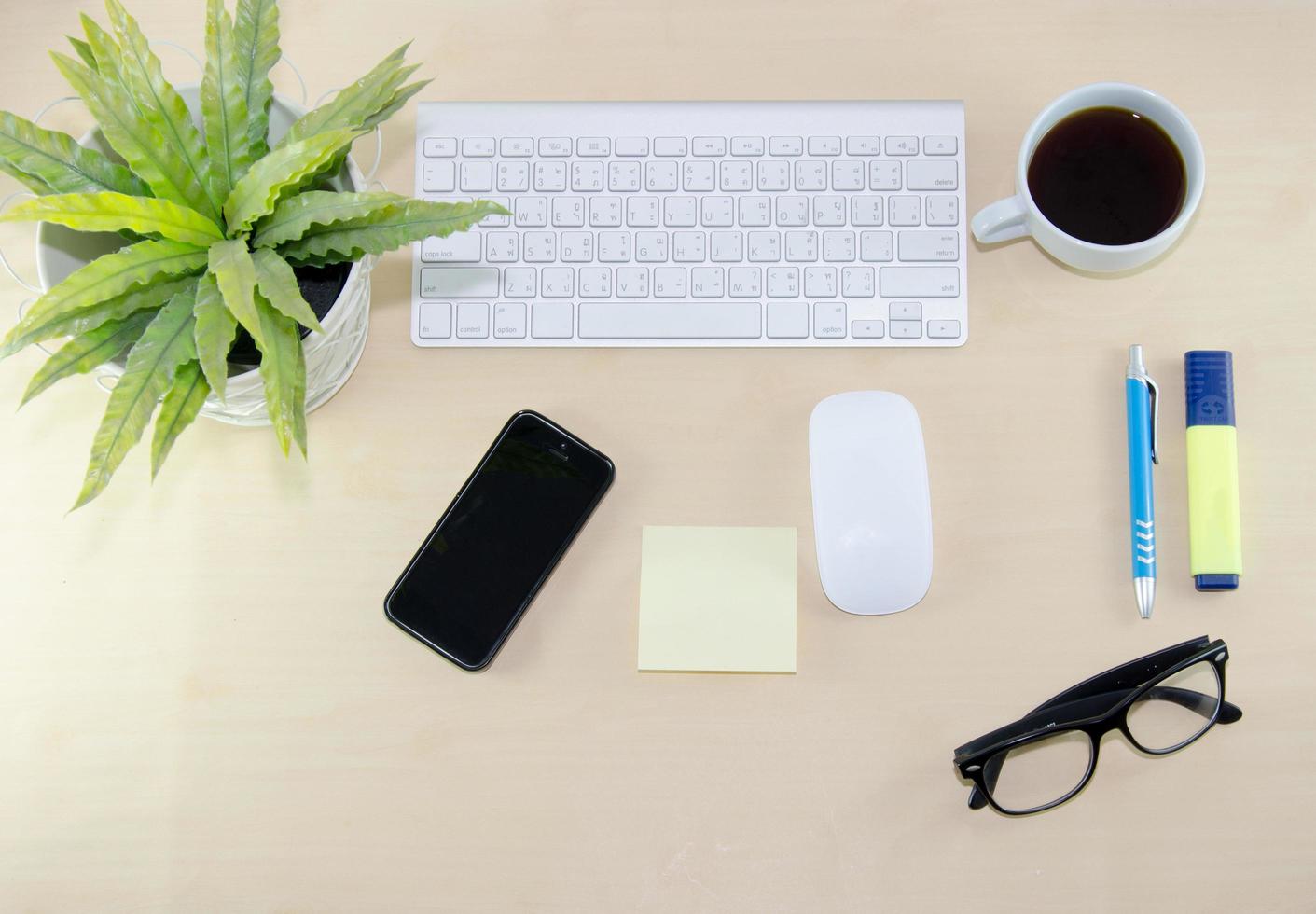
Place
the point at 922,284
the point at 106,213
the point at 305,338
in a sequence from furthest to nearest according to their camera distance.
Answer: the point at 922,284 < the point at 305,338 < the point at 106,213

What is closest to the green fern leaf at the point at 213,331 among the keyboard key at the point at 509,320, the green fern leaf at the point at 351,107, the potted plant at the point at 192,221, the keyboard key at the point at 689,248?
the potted plant at the point at 192,221

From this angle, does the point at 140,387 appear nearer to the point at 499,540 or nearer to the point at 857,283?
the point at 499,540

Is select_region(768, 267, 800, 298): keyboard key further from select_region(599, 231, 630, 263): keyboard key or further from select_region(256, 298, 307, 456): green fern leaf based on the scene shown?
select_region(256, 298, 307, 456): green fern leaf

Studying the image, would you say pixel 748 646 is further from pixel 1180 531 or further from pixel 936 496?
pixel 1180 531

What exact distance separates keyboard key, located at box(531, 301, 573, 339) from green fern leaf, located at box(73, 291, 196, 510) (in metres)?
0.24

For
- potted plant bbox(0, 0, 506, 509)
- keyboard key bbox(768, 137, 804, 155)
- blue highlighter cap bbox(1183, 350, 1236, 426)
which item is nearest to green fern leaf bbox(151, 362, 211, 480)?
potted plant bbox(0, 0, 506, 509)

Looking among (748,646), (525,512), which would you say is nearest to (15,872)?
(525,512)

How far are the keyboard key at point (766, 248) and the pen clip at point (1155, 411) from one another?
279mm

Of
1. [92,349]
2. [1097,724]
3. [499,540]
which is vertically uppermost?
[92,349]

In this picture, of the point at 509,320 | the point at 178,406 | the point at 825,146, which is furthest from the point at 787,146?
the point at 178,406

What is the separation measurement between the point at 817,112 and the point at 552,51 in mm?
211

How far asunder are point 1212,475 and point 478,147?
0.58m

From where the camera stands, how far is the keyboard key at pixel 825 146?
28.6 inches

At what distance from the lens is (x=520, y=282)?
0.72m
